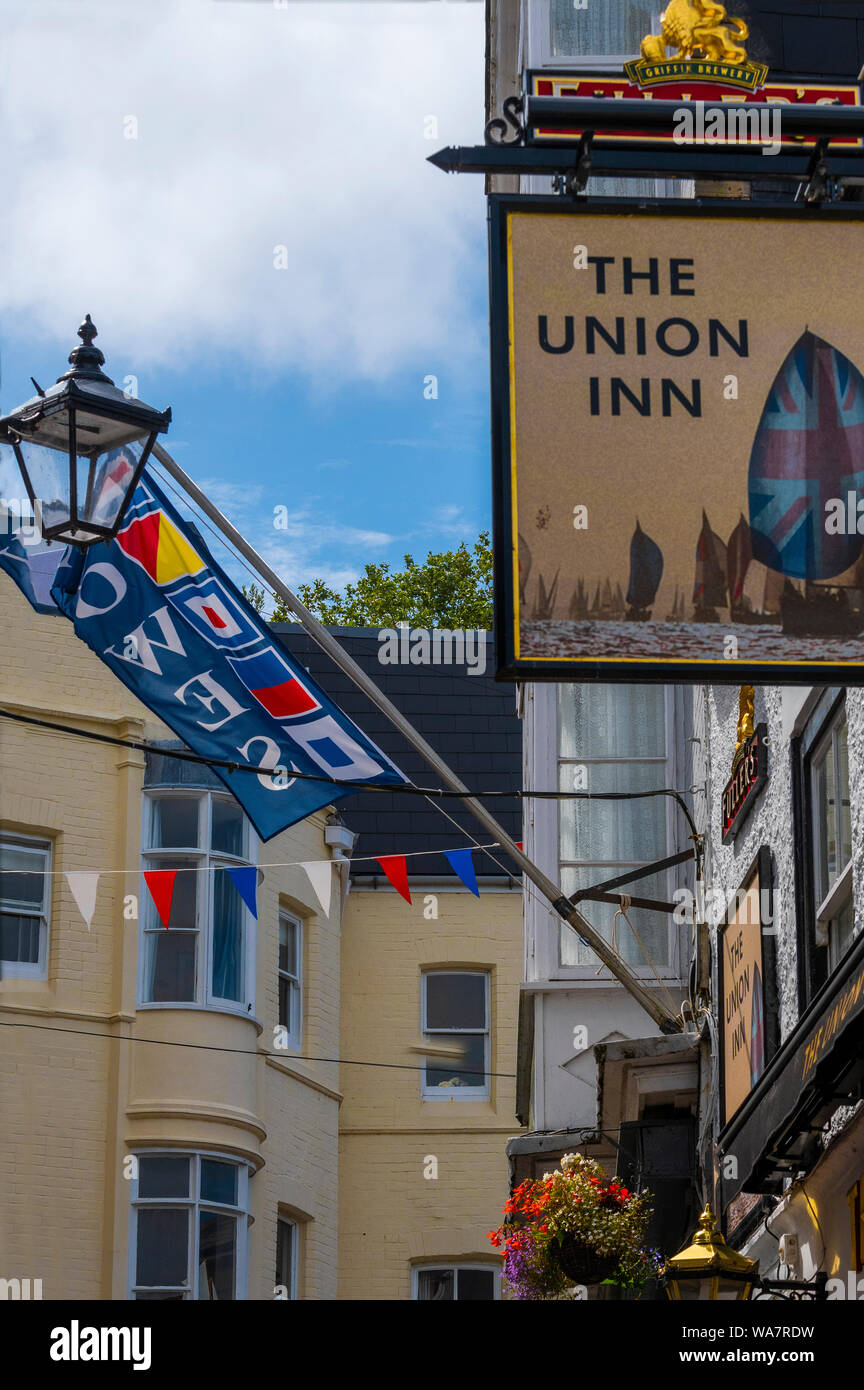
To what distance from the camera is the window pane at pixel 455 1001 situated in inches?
982

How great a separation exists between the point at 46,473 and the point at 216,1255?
44.7 ft

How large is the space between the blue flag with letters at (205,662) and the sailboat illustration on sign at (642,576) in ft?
19.7

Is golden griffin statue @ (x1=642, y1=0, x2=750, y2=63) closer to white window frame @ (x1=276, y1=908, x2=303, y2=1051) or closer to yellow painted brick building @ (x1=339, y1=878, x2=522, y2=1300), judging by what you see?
white window frame @ (x1=276, y1=908, x2=303, y2=1051)

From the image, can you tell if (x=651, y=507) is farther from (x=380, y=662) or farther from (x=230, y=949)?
(x=380, y=662)

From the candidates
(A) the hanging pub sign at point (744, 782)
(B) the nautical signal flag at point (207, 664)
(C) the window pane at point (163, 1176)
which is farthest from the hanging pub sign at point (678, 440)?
(C) the window pane at point (163, 1176)

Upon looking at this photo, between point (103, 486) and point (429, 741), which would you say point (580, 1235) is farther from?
point (429, 741)

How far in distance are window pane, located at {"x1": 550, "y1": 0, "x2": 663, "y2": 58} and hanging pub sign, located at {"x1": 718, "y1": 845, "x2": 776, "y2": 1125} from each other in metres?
9.19

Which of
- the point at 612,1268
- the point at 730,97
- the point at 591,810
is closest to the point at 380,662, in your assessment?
the point at 591,810

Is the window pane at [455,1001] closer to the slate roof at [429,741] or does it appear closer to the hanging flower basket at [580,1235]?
the slate roof at [429,741]

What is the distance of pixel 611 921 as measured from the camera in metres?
17.0

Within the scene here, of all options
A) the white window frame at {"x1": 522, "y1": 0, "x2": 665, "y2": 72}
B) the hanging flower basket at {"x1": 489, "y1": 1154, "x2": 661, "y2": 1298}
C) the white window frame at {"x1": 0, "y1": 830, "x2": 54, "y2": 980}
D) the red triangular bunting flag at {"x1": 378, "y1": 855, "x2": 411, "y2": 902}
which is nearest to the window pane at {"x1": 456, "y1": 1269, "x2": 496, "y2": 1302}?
the white window frame at {"x1": 0, "y1": 830, "x2": 54, "y2": 980}

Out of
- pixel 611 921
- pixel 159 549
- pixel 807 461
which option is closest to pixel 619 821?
pixel 611 921

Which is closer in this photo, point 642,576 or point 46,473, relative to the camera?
point 642,576
